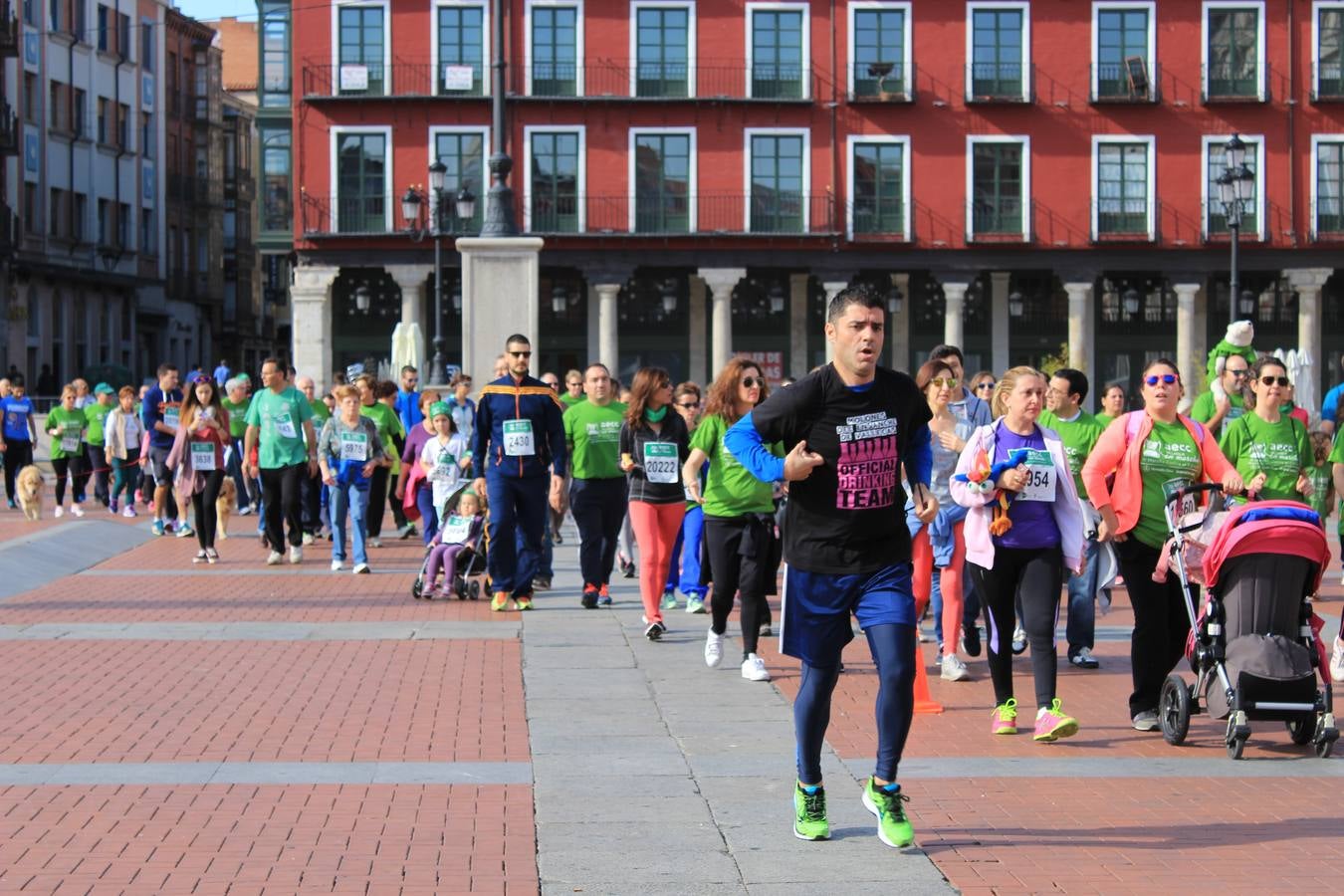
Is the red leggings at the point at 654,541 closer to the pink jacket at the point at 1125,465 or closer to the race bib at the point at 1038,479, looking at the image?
the pink jacket at the point at 1125,465

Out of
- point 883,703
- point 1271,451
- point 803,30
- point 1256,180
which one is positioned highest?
point 803,30

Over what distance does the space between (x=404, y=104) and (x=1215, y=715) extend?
138ft

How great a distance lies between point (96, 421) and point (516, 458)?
44.7 ft

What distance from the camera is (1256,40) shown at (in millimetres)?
48375

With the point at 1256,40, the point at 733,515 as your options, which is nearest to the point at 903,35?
the point at 1256,40

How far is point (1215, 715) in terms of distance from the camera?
806 centimetres

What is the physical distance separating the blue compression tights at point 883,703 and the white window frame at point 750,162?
41981 mm

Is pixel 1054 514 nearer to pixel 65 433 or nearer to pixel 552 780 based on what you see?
pixel 552 780

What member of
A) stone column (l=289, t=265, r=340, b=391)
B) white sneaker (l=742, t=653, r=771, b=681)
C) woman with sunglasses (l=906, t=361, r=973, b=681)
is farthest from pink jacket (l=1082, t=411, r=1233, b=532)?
stone column (l=289, t=265, r=340, b=391)

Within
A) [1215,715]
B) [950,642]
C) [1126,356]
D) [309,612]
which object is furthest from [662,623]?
[1126,356]

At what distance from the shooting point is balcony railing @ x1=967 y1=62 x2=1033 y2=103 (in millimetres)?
48094

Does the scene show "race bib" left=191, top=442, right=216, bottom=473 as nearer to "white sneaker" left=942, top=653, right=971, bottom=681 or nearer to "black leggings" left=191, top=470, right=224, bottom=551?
"black leggings" left=191, top=470, right=224, bottom=551

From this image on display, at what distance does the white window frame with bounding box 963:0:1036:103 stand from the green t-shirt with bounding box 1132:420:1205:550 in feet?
134

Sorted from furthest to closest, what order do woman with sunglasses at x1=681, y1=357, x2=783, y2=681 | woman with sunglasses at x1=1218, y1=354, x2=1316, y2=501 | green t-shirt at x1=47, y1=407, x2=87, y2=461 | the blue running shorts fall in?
green t-shirt at x1=47, y1=407, x2=87, y2=461 < woman with sunglasses at x1=1218, y1=354, x2=1316, y2=501 < woman with sunglasses at x1=681, y1=357, x2=783, y2=681 < the blue running shorts
